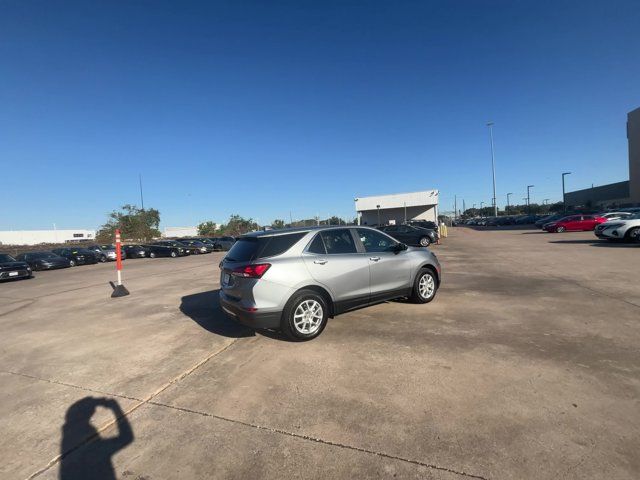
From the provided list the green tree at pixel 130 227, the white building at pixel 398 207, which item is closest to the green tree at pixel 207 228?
the green tree at pixel 130 227

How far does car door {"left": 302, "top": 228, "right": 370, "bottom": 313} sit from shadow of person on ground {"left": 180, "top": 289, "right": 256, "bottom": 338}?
1468 mm

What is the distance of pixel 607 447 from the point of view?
2432mm

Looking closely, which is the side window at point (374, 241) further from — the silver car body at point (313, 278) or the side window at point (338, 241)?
the side window at point (338, 241)

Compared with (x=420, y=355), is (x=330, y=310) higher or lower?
higher

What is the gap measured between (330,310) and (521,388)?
254 centimetres

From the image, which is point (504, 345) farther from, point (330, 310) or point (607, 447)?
point (330, 310)

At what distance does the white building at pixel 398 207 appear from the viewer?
51.9 meters

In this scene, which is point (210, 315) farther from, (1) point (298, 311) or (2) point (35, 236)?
(2) point (35, 236)

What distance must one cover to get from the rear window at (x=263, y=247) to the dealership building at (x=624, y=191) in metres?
59.5

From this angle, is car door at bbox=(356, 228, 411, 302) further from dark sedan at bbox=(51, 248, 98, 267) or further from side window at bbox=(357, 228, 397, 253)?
dark sedan at bbox=(51, 248, 98, 267)

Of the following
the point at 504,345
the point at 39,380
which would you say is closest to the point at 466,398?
the point at 504,345

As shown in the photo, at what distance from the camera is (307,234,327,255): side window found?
4.95 metres

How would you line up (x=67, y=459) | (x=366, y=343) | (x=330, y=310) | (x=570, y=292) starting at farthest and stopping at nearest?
(x=570, y=292) < (x=330, y=310) < (x=366, y=343) < (x=67, y=459)

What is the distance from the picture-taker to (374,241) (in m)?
5.82
